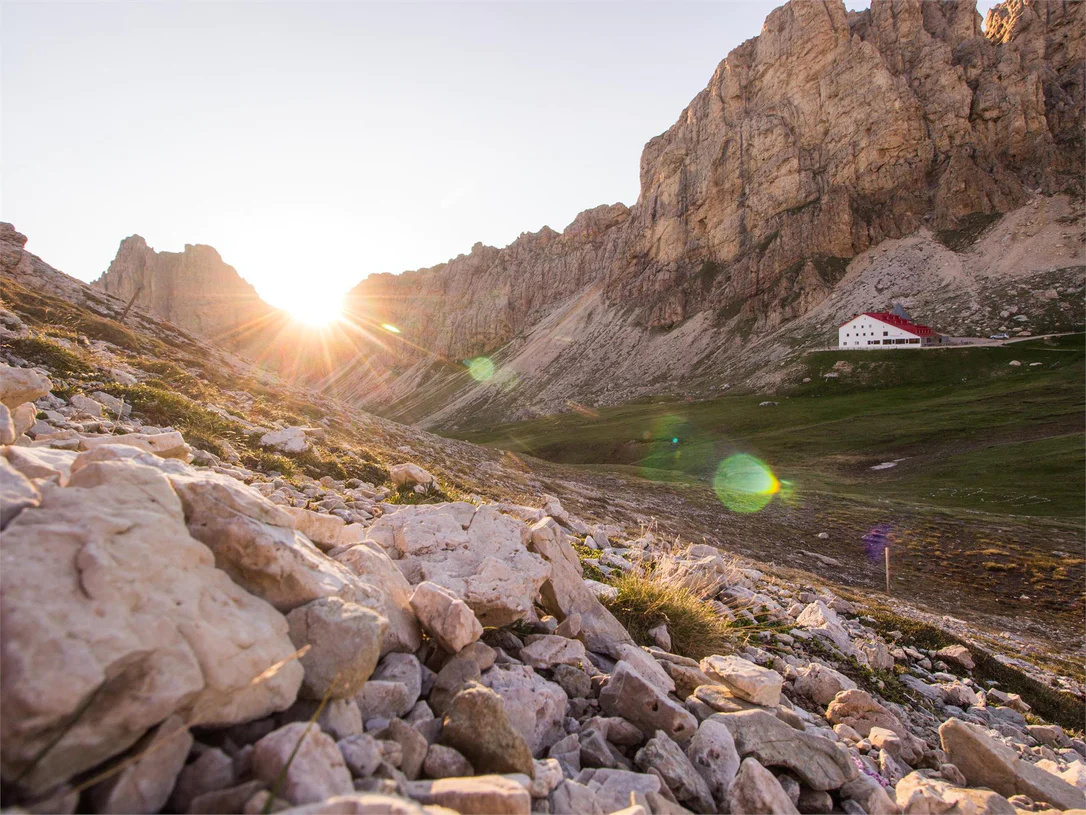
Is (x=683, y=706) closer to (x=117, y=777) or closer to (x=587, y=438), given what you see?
(x=117, y=777)

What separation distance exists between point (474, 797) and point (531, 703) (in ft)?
4.61

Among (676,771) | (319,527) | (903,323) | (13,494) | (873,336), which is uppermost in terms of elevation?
(903,323)

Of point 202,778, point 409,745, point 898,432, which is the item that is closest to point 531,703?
point 409,745

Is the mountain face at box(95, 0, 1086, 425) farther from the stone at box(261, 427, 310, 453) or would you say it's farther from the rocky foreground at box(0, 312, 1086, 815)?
the rocky foreground at box(0, 312, 1086, 815)

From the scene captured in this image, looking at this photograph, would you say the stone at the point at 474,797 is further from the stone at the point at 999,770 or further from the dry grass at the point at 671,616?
the stone at the point at 999,770

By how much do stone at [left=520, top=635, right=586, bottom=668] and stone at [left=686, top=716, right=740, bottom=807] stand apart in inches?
48.7

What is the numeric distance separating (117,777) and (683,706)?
419cm

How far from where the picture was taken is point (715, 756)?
4.41 m

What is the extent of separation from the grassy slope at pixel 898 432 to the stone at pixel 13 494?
40739 mm

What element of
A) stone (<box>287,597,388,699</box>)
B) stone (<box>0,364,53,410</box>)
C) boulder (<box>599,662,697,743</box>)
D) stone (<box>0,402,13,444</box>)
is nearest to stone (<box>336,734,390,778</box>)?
stone (<box>287,597,388,699</box>)

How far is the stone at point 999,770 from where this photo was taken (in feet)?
16.7

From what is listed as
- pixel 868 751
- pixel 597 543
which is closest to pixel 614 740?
pixel 868 751

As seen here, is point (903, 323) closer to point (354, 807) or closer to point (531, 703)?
point (531, 703)

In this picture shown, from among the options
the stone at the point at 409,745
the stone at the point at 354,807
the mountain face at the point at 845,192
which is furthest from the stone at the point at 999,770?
the mountain face at the point at 845,192
